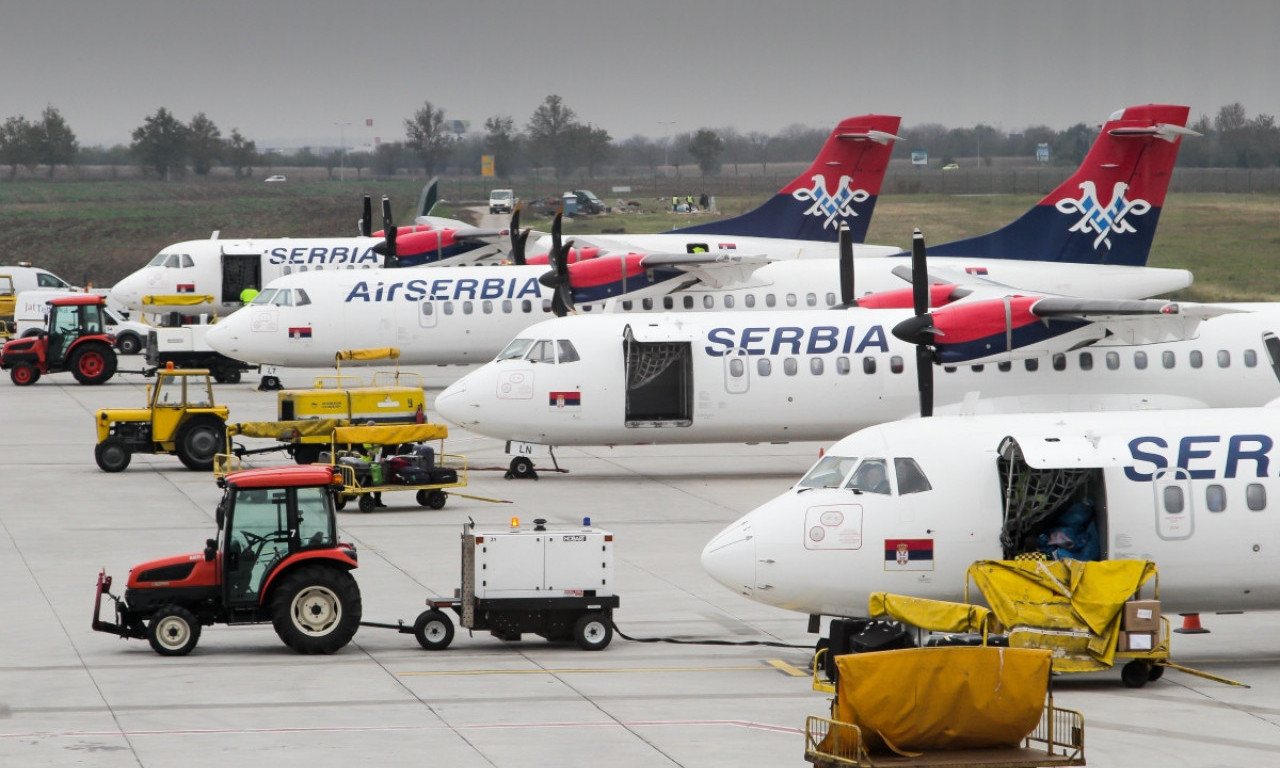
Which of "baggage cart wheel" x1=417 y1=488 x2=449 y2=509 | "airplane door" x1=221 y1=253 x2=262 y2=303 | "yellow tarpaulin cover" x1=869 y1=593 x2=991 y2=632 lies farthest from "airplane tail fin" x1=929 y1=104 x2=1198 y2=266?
"airplane door" x1=221 y1=253 x2=262 y2=303

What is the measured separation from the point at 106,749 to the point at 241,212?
119 metres

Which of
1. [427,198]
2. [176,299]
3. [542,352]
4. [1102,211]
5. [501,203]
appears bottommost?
[542,352]

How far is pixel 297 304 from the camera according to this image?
41.4 meters

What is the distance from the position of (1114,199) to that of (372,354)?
1789 centimetres

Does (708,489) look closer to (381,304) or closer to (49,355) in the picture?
(381,304)

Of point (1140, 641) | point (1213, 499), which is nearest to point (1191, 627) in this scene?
point (1213, 499)

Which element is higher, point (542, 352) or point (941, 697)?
point (542, 352)

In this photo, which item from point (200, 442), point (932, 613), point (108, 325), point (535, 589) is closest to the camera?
point (932, 613)

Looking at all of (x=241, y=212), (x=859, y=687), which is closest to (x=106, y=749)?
(x=859, y=687)

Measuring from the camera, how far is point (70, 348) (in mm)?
46250

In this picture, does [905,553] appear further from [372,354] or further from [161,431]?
[372,354]

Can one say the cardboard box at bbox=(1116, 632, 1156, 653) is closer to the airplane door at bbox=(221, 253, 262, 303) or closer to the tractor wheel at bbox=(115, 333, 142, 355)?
the airplane door at bbox=(221, 253, 262, 303)

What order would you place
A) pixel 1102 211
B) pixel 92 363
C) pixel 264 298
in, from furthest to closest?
pixel 92 363, pixel 264 298, pixel 1102 211

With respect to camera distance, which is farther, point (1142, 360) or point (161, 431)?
point (161, 431)
